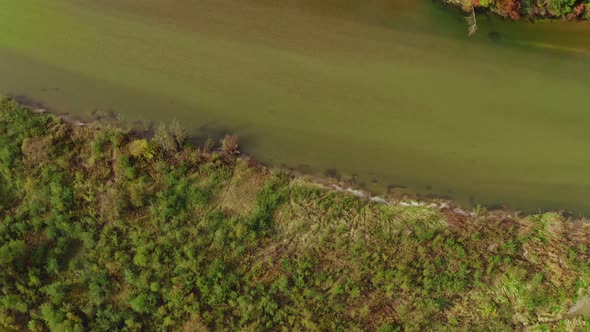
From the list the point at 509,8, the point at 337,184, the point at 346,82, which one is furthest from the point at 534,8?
the point at 337,184

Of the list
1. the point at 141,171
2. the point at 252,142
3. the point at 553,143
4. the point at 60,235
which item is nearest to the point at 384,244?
the point at 252,142

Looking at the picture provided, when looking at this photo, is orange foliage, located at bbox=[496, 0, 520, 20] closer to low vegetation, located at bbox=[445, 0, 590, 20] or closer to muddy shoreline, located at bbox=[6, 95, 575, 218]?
low vegetation, located at bbox=[445, 0, 590, 20]

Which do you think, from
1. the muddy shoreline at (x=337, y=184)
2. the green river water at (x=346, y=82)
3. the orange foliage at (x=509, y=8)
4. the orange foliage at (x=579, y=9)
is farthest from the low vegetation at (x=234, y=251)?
the orange foliage at (x=579, y=9)

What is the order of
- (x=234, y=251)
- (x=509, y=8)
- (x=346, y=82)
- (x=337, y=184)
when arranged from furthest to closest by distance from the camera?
(x=346, y=82)
(x=509, y=8)
(x=337, y=184)
(x=234, y=251)

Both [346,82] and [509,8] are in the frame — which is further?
[346,82]

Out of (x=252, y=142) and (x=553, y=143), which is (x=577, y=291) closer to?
(x=553, y=143)

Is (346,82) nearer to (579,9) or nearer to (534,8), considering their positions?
(534,8)
